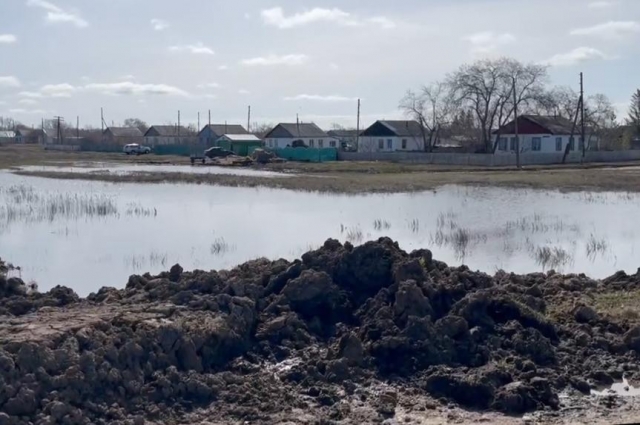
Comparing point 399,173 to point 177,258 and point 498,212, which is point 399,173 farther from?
point 177,258

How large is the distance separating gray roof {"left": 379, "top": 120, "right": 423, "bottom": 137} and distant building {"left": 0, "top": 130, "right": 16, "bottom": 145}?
6855 cm

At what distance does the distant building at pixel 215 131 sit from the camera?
4532 inches

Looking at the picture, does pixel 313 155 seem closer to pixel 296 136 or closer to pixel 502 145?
pixel 502 145

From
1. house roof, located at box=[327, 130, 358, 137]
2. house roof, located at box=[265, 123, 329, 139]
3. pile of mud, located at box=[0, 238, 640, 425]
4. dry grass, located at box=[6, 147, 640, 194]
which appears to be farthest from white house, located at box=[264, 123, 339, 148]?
pile of mud, located at box=[0, 238, 640, 425]

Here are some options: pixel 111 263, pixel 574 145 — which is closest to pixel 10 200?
pixel 111 263

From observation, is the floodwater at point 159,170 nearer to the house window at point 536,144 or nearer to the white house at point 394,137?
the house window at point 536,144

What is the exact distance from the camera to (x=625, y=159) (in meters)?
74.1

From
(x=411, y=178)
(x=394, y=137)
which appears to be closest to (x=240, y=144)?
(x=394, y=137)

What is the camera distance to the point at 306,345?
1084cm

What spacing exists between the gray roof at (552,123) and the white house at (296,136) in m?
28.9

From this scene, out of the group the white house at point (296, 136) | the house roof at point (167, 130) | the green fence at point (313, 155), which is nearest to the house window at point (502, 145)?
the green fence at point (313, 155)

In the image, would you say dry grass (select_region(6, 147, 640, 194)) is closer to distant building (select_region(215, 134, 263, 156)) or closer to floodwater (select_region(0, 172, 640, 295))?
floodwater (select_region(0, 172, 640, 295))

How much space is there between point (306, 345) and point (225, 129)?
109 meters

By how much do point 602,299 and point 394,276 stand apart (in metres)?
3.74
